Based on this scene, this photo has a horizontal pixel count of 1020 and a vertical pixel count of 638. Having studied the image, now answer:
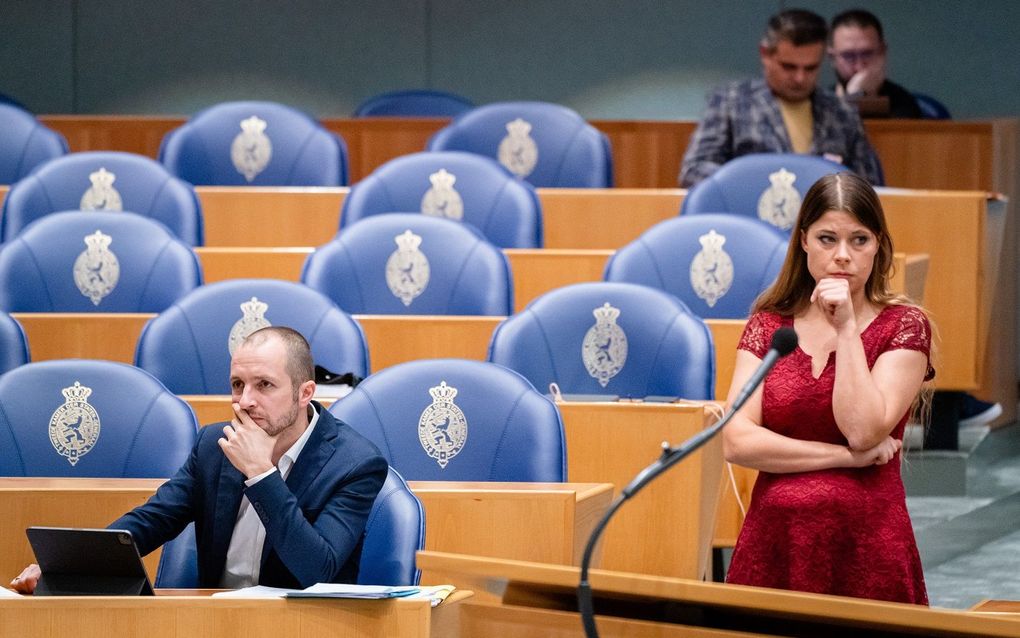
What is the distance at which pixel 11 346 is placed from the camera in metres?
3.32

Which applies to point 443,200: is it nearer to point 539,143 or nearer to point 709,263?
point 539,143

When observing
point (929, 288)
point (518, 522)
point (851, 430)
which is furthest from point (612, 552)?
point (929, 288)

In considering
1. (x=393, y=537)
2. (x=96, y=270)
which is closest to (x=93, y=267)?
(x=96, y=270)

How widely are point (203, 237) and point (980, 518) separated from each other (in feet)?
7.41

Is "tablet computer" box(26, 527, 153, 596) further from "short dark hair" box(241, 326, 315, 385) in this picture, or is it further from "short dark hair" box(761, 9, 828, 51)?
"short dark hair" box(761, 9, 828, 51)

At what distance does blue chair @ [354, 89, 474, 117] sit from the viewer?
6.30 m

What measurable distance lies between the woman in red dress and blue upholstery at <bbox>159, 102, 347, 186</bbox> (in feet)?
10.6

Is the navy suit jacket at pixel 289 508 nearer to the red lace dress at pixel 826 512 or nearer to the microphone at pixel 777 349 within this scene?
the red lace dress at pixel 826 512

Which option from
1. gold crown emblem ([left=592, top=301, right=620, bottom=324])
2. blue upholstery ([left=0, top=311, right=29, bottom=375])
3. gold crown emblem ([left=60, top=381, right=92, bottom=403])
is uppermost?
gold crown emblem ([left=592, top=301, right=620, bottom=324])

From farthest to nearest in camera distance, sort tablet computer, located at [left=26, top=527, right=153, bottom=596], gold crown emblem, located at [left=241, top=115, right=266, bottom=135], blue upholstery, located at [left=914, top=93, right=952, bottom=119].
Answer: blue upholstery, located at [left=914, top=93, right=952, bottom=119] < gold crown emblem, located at [left=241, top=115, right=266, bottom=135] < tablet computer, located at [left=26, top=527, right=153, bottom=596]

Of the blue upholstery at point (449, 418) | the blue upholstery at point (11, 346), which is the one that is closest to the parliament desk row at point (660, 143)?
the blue upholstery at point (11, 346)

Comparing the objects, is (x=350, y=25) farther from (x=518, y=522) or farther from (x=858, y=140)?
(x=518, y=522)

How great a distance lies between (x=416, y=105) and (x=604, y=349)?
10.3ft

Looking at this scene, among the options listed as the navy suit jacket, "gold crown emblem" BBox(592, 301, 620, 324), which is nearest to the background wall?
"gold crown emblem" BBox(592, 301, 620, 324)
